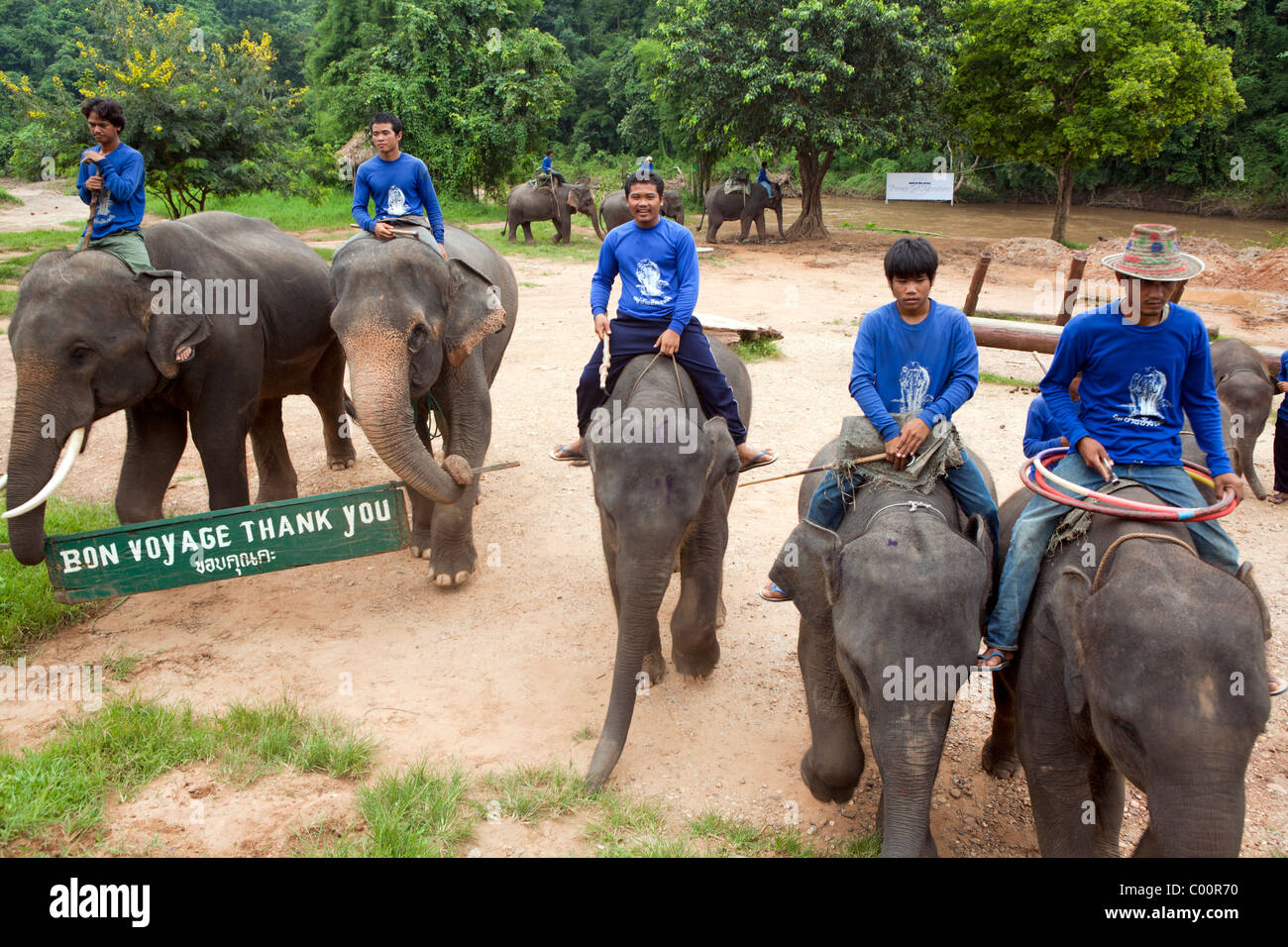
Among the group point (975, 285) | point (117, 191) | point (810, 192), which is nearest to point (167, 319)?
point (117, 191)

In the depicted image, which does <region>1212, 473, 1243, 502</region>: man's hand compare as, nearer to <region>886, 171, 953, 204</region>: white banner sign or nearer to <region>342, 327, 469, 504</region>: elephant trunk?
<region>342, 327, 469, 504</region>: elephant trunk

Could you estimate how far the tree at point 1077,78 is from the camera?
21969 mm

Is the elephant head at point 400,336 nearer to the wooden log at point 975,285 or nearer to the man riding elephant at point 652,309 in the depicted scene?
the man riding elephant at point 652,309

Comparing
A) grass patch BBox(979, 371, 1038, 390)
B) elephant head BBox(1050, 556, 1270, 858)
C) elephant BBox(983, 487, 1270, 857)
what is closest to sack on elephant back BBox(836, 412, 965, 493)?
elephant BBox(983, 487, 1270, 857)

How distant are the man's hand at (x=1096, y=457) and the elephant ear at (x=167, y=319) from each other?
16.9 feet

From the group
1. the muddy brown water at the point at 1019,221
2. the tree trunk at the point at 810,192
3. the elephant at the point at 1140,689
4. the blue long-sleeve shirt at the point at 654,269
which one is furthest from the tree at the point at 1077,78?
the elephant at the point at 1140,689

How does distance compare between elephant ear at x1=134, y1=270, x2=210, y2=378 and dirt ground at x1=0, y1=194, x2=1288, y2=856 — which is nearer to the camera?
dirt ground at x1=0, y1=194, x2=1288, y2=856

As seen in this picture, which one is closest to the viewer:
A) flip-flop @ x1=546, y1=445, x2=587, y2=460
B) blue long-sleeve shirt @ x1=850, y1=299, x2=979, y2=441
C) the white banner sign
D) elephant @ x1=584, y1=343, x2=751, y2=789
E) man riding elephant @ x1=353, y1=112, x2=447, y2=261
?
elephant @ x1=584, y1=343, x2=751, y2=789

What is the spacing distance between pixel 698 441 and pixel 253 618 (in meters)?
3.55

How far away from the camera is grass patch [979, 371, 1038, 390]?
12.0 m

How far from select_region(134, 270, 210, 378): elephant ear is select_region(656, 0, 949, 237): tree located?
2008cm
